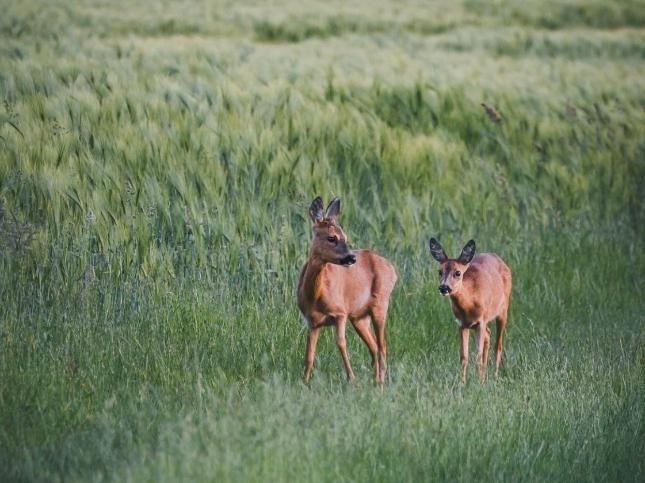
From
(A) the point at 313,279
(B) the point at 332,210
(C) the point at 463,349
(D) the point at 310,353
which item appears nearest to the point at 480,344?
(C) the point at 463,349

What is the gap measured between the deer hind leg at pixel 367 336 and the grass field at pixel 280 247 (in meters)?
0.21

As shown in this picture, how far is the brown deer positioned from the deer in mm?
412

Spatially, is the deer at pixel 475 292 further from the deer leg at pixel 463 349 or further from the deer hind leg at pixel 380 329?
the deer hind leg at pixel 380 329

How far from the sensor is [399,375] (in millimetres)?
6531

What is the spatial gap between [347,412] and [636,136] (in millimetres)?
7539

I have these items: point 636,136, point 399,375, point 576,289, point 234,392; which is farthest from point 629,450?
point 636,136

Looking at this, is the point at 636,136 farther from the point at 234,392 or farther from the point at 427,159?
the point at 234,392

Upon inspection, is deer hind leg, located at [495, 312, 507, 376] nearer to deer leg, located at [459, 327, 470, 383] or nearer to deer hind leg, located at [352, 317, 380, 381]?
deer leg, located at [459, 327, 470, 383]

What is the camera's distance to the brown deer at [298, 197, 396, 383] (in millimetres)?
6090

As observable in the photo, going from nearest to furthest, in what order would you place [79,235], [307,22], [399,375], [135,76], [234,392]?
[234,392] < [399,375] < [79,235] < [135,76] < [307,22]

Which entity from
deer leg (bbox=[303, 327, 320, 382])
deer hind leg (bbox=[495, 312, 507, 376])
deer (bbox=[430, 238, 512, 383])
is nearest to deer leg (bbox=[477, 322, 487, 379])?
deer (bbox=[430, 238, 512, 383])

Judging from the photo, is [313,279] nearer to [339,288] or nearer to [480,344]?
[339,288]

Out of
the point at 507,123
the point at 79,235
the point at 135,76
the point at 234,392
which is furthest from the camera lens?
the point at 507,123

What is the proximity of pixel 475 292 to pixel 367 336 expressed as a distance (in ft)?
2.63
